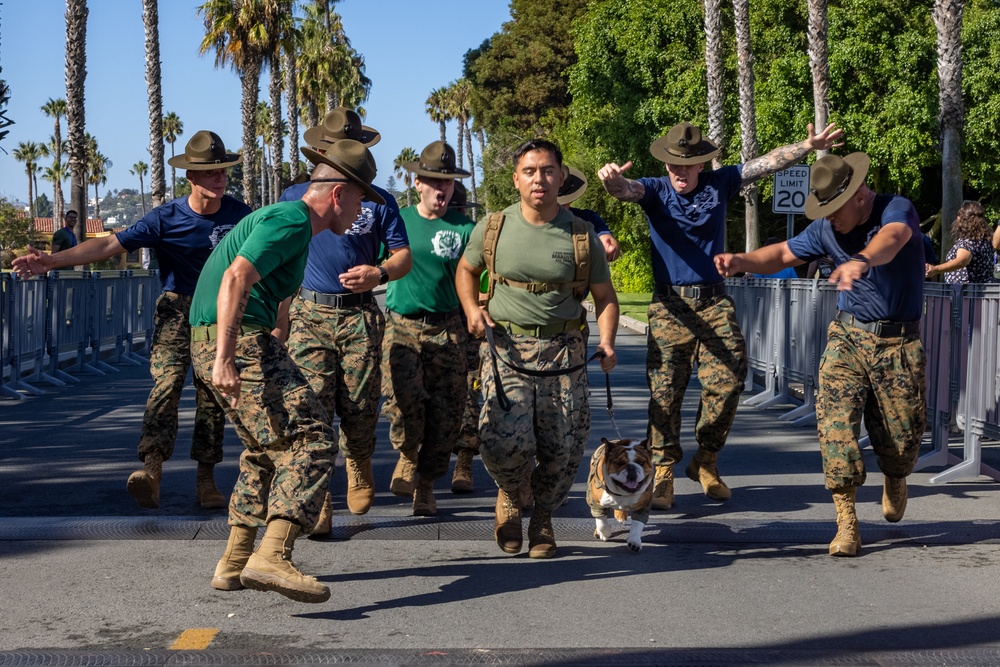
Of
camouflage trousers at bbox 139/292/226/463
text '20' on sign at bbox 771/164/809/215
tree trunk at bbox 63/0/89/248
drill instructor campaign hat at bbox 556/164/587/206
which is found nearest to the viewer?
camouflage trousers at bbox 139/292/226/463

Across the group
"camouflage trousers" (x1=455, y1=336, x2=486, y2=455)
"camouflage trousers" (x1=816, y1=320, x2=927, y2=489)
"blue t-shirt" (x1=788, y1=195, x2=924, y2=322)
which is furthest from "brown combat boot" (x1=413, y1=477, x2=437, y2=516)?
"blue t-shirt" (x1=788, y1=195, x2=924, y2=322)

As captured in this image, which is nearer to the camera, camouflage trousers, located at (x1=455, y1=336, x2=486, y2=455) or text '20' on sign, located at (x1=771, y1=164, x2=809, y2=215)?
camouflage trousers, located at (x1=455, y1=336, x2=486, y2=455)

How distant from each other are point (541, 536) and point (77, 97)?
21858mm

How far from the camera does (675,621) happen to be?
5.46m

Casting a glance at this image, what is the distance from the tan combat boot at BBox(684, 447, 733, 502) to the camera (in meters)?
8.22

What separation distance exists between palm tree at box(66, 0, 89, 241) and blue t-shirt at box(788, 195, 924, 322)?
2044cm

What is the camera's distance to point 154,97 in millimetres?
30047

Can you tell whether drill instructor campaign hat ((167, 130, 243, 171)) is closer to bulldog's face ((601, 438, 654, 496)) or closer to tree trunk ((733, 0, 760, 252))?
bulldog's face ((601, 438, 654, 496))

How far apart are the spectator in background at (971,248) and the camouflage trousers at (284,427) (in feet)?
25.4

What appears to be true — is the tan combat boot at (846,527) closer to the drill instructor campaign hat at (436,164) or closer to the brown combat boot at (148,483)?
the drill instructor campaign hat at (436,164)

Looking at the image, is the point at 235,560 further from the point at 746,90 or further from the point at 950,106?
the point at 746,90

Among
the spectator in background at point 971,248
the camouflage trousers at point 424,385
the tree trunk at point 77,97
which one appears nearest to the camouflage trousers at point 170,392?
the camouflage trousers at point 424,385

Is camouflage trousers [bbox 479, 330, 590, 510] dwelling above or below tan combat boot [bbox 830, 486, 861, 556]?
above

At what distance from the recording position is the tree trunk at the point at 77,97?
25578mm
